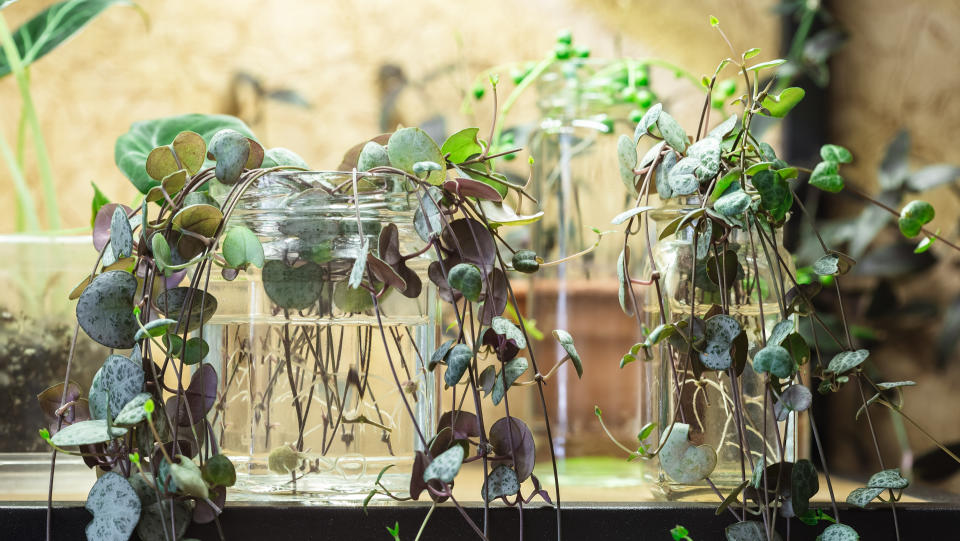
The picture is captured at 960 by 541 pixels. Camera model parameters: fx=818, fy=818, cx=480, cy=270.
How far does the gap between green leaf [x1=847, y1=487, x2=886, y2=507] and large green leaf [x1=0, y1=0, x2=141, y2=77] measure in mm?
554

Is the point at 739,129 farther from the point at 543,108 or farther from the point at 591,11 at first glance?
the point at 591,11

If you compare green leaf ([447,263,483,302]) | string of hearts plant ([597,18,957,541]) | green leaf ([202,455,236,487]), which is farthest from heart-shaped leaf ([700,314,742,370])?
green leaf ([202,455,236,487])

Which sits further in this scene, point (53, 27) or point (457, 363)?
point (53, 27)

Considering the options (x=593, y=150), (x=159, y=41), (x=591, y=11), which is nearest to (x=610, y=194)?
Answer: (x=593, y=150)

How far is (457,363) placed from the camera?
324 millimetres

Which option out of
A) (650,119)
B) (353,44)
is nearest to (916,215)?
(650,119)

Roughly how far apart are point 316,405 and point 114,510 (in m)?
0.11

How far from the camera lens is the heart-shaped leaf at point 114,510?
0.32 metres

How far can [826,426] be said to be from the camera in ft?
3.04

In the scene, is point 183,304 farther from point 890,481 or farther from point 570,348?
point 890,481

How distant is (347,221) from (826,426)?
0.73 meters

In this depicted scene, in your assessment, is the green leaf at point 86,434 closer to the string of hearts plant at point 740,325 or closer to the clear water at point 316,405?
the clear water at point 316,405

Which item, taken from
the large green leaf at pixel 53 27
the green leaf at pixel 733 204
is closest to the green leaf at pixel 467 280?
the green leaf at pixel 733 204

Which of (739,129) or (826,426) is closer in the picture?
(739,129)
